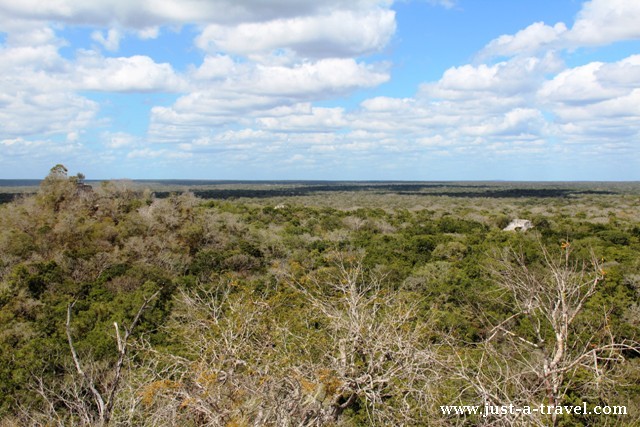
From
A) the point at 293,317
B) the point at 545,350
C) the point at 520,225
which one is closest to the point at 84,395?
the point at 293,317

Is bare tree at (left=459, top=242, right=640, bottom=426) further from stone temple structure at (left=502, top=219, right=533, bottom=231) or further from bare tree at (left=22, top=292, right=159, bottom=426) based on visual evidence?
stone temple structure at (left=502, top=219, right=533, bottom=231)

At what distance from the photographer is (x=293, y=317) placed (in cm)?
1347

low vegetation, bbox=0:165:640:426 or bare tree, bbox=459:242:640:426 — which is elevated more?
bare tree, bbox=459:242:640:426

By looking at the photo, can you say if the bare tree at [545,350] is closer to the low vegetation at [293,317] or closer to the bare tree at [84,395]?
the low vegetation at [293,317]

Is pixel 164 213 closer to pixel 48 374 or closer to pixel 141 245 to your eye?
pixel 141 245

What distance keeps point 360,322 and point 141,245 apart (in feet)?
68.5

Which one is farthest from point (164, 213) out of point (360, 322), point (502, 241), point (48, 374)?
point (360, 322)

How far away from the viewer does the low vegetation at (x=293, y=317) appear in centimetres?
705

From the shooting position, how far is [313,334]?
40.1 feet

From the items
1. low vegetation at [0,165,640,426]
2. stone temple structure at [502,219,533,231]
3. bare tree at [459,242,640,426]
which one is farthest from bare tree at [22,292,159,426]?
stone temple structure at [502,219,533,231]

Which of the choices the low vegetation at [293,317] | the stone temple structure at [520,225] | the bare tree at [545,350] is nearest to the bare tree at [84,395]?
the low vegetation at [293,317]

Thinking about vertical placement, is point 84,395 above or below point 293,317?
below

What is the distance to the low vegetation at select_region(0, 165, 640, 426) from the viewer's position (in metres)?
7.05

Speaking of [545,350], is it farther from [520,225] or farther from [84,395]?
[520,225]
